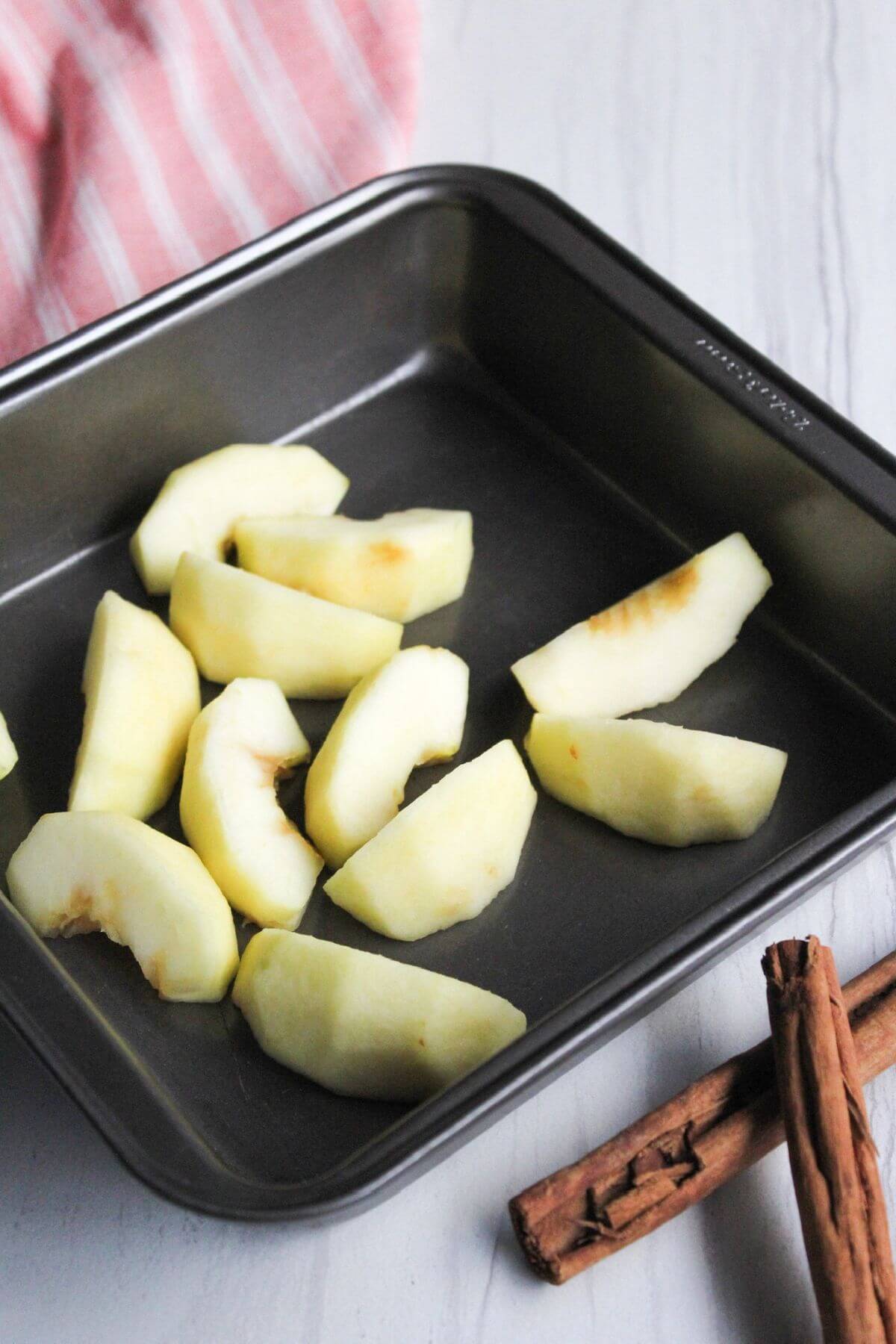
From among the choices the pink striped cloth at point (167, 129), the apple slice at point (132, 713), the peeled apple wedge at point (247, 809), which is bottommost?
the peeled apple wedge at point (247, 809)

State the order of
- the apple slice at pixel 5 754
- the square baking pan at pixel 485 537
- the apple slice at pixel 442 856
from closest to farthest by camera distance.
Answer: the square baking pan at pixel 485 537
the apple slice at pixel 442 856
the apple slice at pixel 5 754

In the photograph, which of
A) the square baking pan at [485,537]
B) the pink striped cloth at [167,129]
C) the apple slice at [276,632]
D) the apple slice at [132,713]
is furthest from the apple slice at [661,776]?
the pink striped cloth at [167,129]

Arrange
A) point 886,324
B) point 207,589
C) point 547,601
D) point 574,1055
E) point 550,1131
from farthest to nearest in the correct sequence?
point 886,324 < point 547,601 < point 207,589 < point 550,1131 < point 574,1055

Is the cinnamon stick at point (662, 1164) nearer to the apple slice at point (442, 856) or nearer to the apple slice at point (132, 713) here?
the apple slice at point (442, 856)

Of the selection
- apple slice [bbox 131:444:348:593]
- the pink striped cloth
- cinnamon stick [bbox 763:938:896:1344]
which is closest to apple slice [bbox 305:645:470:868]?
apple slice [bbox 131:444:348:593]

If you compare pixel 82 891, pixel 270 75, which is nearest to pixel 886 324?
pixel 270 75

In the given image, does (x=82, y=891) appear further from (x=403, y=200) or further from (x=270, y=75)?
(x=270, y=75)

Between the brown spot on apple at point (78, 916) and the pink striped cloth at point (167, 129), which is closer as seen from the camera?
the brown spot on apple at point (78, 916)
